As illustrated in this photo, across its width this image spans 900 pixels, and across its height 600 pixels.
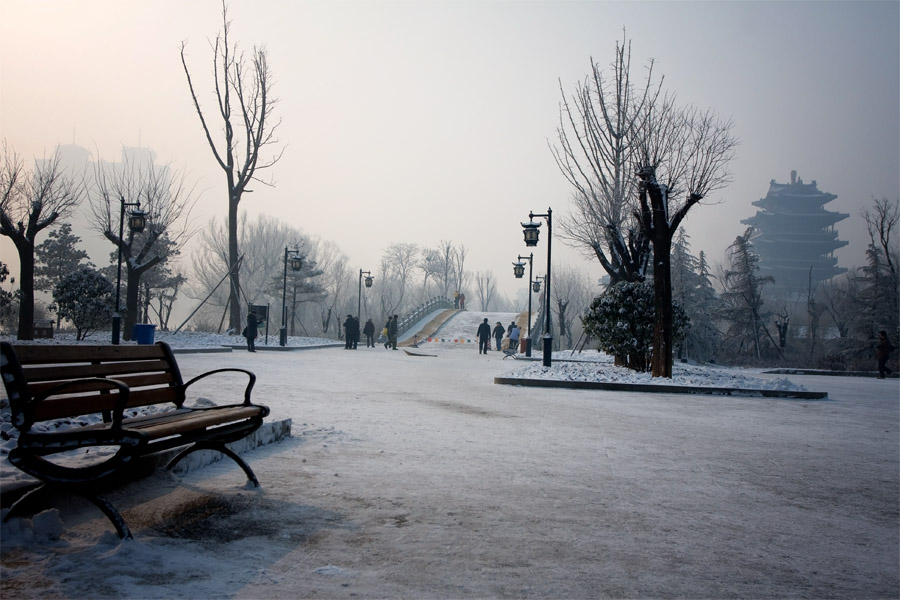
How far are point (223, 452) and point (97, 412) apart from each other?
0.89m

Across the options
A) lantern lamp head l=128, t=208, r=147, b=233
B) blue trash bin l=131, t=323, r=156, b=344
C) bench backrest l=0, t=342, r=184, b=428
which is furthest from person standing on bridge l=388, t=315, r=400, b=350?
bench backrest l=0, t=342, r=184, b=428

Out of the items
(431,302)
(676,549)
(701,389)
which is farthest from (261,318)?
(431,302)

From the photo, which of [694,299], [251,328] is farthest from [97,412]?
[694,299]

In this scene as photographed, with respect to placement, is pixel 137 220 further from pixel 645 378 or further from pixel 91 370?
pixel 91 370

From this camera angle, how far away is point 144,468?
4.49 m

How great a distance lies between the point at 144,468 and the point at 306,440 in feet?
7.08

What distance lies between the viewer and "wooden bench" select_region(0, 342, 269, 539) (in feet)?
11.1

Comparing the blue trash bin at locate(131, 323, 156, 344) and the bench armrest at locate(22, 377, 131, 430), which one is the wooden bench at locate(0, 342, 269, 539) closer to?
the bench armrest at locate(22, 377, 131, 430)

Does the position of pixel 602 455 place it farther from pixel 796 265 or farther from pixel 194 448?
pixel 796 265

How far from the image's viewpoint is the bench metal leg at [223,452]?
4582 millimetres

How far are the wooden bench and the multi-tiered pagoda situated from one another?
106 metres

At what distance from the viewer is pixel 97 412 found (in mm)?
4121

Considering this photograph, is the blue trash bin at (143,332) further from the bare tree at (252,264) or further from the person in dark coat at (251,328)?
the bare tree at (252,264)

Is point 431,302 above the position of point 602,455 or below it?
above
